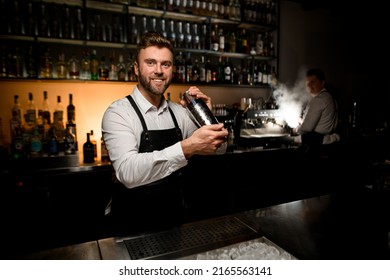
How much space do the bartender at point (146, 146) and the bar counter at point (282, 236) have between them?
0.32 metres

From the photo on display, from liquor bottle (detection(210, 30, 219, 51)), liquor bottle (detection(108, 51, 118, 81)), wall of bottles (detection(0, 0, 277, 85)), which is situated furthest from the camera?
liquor bottle (detection(210, 30, 219, 51))

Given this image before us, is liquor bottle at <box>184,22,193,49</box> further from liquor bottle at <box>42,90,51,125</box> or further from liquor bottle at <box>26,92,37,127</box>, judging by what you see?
liquor bottle at <box>26,92,37,127</box>

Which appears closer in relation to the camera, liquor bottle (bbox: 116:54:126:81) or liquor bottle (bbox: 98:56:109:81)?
liquor bottle (bbox: 98:56:109:81)

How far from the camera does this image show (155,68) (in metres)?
1.54

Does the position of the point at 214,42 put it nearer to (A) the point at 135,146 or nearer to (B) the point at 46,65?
(B) the point at 46,65

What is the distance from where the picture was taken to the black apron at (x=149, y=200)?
1.53 metres

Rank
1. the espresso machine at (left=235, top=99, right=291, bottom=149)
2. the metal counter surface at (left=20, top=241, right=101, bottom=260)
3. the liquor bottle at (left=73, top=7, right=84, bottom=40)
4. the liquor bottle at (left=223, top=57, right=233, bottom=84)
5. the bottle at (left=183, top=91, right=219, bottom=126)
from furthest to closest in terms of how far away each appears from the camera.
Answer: the liquor bottle at (left=223, top=57, right=233, bottom=84) → the espresso machine at (left=235, top=99, right=291, bottom=149) → the liquor bottle at (left=73, top=7, right=84, bottom=40) → the bottle at (left=183, top=91, right=219, bottom=126) → the metal counter surface at (left=20, top=241, right=101, bottom=260)

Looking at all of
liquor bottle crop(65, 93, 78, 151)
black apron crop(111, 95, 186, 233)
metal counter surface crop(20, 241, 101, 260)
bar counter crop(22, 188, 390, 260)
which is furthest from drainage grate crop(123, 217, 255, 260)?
liquor bottle crop(65, 93, 78, 151)

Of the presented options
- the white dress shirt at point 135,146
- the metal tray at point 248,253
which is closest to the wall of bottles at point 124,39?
the white dress shirt at point 135,146

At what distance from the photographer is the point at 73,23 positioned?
2.93 metres

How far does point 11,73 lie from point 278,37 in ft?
10.8

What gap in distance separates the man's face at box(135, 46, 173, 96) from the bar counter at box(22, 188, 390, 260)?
78 cm

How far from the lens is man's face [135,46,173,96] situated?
154 cm
